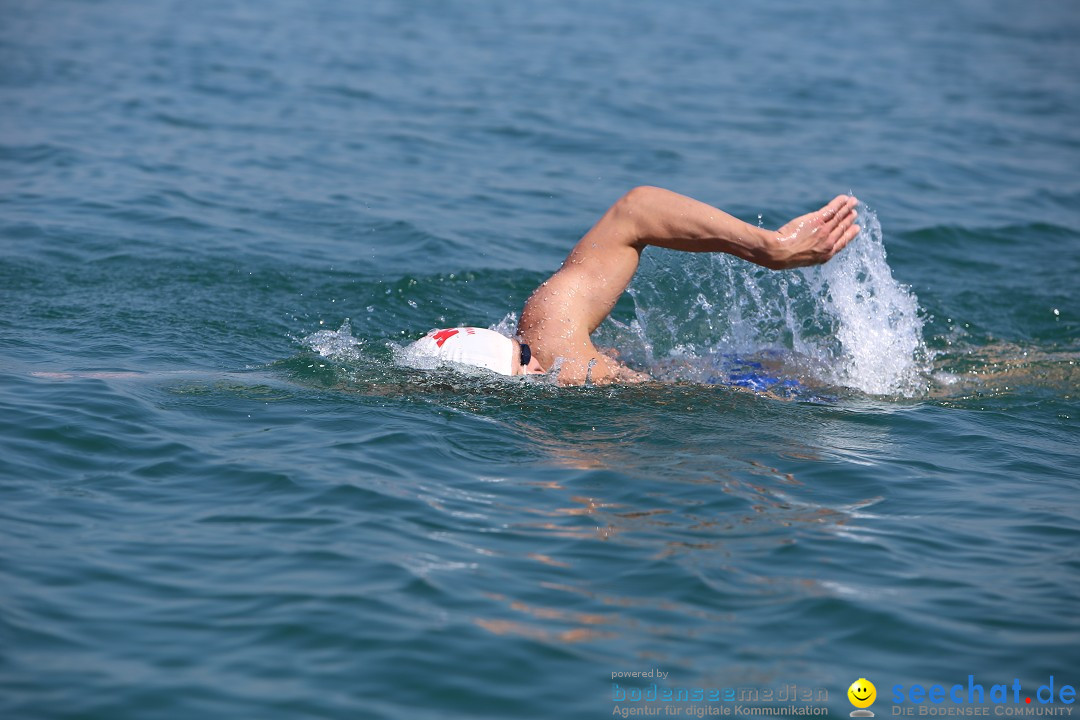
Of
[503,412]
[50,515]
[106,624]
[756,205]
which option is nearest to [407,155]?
[756,205]

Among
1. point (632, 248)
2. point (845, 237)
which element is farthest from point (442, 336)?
point (845, 237)

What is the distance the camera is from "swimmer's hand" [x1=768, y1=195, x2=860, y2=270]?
6.09 metres

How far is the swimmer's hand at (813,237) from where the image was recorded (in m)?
6.09

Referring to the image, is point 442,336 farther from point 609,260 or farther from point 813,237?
point 813,237

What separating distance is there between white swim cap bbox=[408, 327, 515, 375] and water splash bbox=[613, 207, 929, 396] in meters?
1.32

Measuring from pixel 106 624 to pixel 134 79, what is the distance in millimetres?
13692

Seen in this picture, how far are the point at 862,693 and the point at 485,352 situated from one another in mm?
2995

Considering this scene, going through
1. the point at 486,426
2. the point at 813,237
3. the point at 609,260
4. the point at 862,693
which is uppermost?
the point at 813,237

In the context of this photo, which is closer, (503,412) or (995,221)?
(503,412)

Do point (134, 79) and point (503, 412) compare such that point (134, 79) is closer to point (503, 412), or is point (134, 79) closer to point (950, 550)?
point (503, 412)

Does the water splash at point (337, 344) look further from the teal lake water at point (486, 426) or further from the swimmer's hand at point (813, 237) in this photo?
the swimmer's hand at point (813, 237)

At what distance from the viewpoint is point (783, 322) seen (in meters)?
8.88

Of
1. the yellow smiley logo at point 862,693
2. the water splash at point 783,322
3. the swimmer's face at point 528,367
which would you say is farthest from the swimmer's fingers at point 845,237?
the yellow smiley logo at point 862,693

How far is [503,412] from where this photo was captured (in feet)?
21.2
